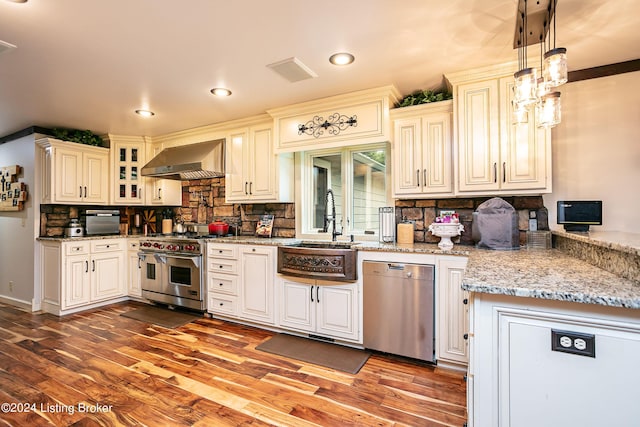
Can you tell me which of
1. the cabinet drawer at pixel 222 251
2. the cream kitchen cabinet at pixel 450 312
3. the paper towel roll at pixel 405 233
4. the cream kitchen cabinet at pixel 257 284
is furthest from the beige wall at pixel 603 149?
the cabinet drawer at pixel 222 251

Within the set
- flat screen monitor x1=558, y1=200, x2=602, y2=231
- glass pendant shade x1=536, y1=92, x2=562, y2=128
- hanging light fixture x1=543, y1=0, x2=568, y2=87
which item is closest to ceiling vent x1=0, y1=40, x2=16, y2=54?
hanging light fixture x1=543, y1=0, x2=568, y2=87

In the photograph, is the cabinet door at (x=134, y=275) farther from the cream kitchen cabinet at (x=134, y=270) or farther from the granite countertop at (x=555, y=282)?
the granite countertop at (x=555, y=282)

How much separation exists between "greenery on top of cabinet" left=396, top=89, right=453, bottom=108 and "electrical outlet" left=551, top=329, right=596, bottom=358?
2367mm

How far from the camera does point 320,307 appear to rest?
298 centimetres

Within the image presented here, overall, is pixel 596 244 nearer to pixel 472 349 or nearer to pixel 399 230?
pixel 472 349

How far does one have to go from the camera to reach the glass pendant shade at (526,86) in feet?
5.26

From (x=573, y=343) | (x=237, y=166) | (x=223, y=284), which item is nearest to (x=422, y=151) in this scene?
(x=573, y=343)

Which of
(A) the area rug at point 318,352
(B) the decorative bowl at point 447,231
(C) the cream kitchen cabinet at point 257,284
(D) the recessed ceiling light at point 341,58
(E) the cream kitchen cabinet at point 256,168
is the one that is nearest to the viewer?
(D) the recessed ceiling light at point 341,58

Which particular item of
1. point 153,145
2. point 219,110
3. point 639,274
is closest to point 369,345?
point 639,274

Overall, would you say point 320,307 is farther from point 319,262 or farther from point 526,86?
point 526,86

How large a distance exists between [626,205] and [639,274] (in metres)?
1.79

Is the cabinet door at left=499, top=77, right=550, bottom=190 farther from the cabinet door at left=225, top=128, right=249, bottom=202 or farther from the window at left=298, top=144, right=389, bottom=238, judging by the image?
the cabinet door at left=225, top=128, right=249, bottom=202

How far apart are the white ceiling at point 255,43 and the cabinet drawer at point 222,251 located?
63.0 inches

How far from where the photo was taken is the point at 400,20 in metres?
1.94
